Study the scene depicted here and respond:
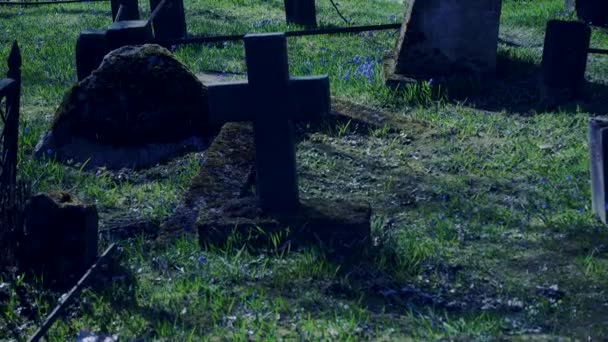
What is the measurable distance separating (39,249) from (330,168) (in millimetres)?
2199

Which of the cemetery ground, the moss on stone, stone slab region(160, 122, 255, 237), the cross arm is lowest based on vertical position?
the cemetery ground

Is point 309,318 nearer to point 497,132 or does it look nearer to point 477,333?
point 477,333

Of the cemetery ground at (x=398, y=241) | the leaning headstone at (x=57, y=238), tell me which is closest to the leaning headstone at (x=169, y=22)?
the cemetery ground at (x=398, y=241)

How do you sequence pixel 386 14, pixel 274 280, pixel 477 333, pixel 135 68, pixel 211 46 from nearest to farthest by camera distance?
pixel 477 333
pixel 274 280
pixel 135 68
pixel 211 46
pixel 386 14

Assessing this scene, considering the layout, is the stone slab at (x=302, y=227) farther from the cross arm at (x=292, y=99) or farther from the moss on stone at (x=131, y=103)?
the moss on stone at (x=131, y=103)

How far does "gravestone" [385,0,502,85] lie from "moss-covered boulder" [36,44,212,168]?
2184 millimetres

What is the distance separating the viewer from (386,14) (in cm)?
1372

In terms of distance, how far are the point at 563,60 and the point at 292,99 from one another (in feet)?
10.8

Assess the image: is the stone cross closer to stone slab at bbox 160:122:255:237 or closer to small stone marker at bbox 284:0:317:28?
stone slab at bbox 160:122:255:237

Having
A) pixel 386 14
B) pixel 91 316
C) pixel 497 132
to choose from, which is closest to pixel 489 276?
pixel 91 316

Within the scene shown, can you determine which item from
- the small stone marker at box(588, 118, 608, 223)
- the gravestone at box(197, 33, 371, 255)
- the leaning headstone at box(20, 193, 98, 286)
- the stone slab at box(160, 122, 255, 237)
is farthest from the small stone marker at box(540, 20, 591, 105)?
the leaning headstone at box(20, 193, 98, 286)

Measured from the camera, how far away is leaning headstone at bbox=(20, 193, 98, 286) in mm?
4629

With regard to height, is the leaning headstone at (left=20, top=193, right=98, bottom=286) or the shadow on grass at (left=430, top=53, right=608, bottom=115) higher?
the leaning headstone at (left=20, top=193, right=98, bottom=286)

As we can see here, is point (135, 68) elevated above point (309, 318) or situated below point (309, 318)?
above
